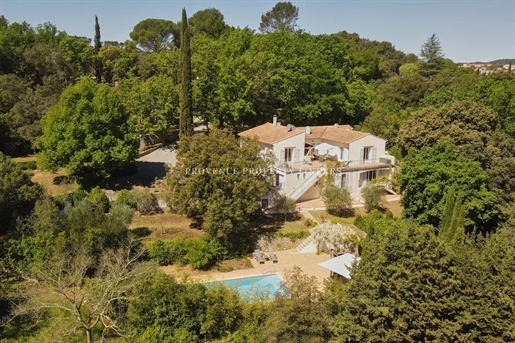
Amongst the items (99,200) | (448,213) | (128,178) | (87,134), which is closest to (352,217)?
(448,213)

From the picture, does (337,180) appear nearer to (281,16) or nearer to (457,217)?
(457,217)

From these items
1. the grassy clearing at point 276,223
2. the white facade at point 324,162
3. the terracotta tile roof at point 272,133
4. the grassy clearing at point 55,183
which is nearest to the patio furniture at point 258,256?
the grassy clearing at point 276,223

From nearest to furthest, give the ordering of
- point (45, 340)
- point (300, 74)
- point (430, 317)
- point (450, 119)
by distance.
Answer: point (430, 317)
point (45, 340)
point (450, 119)
point (300, 74)

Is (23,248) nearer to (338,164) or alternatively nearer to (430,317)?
(430,317)

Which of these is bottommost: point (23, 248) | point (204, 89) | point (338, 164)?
point (23, 248)

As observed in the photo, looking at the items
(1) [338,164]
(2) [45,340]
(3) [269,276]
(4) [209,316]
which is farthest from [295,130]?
(2) [45,340]

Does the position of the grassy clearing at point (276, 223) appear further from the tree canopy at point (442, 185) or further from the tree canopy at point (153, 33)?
the tree canopy at point (153, 33)

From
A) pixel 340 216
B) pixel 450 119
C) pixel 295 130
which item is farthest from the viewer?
pixel 295 130
